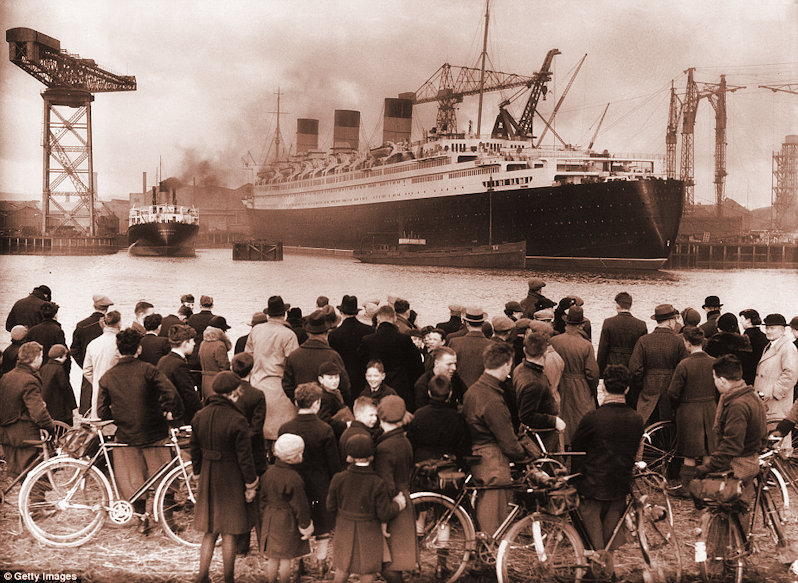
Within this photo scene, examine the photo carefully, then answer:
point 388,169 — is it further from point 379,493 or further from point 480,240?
point 379,493

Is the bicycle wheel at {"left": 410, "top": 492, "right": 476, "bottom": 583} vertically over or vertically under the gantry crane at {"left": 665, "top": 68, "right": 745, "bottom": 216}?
under

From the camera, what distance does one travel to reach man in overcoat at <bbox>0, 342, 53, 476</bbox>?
4.34m

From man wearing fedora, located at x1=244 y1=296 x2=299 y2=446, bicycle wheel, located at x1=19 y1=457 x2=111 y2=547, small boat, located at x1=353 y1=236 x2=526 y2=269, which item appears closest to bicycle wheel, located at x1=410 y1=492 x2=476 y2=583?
man wearing fedora, located at x1=244 y1=296 x2=299 y2=446

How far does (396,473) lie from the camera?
10.9 ft

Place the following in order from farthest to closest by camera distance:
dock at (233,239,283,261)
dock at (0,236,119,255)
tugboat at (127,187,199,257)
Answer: dock at (233,239,283,261), tugboat at (127,187,199,257), dock at (0,236,119,255)

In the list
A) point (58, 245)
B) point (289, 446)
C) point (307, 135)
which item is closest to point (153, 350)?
point (289, 446)

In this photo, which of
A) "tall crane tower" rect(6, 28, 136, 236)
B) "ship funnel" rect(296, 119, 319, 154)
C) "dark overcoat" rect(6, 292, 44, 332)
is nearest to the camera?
"dark overcoat" rect(6, 292, 44, 332)

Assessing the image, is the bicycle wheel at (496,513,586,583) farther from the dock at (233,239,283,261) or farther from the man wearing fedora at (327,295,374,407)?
the dock at (233,239,283,261)

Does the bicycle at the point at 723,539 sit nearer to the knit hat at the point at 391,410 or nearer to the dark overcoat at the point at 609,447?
the dark overcoat at the point at 609,447

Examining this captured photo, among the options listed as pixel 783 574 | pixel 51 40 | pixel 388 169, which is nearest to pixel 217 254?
pixel 51 40

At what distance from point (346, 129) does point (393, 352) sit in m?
8.19

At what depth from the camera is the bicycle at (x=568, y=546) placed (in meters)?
3.47

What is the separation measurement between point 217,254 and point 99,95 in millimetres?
7150

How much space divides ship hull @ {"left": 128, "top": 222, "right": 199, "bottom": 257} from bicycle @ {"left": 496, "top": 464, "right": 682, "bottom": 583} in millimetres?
12498
